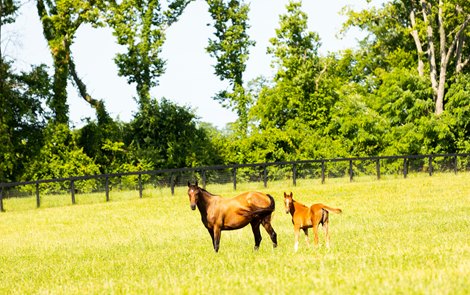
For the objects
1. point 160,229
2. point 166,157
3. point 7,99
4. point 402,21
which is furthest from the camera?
point 402,21

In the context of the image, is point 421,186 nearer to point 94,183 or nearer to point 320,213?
point 94,183

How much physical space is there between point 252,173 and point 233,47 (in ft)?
63.9

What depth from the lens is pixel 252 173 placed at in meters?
45.6

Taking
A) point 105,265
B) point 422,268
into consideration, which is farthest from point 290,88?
point 422,268

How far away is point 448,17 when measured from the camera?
194 ft

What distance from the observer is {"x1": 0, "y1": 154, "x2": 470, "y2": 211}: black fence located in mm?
41903

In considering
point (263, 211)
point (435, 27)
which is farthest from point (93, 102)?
point (263, 211)

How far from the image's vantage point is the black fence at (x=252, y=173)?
41.9 m

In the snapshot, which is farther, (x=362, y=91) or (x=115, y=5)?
(x=362, y=91)

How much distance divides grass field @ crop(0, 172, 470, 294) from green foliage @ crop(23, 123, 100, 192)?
12.7 metres

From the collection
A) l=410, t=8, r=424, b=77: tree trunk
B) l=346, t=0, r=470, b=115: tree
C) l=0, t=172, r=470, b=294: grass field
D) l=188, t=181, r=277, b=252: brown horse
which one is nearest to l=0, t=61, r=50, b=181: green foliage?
l=0, t=172, r=470, b=294: grass field

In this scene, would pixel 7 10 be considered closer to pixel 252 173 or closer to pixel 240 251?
pixel 252 173

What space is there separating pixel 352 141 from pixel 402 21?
14.0 metres

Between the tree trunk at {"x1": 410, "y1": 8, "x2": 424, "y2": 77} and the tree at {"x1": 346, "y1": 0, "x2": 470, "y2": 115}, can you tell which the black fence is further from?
the tree trunk at {"x1": 410, "y1": 8, "x2": 424, "y2": 77}
